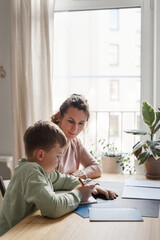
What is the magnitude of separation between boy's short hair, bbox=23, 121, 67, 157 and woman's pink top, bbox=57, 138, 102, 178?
65 centimetres

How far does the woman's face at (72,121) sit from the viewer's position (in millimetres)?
2160

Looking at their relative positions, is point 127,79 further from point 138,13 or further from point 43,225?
point 43,225

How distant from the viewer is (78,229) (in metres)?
1.25

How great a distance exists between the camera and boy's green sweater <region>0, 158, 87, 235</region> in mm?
1325

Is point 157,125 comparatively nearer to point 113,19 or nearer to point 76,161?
point 76,161

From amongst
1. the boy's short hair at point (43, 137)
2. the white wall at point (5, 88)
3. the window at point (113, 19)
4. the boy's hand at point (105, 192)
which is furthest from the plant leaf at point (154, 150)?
the white wall at point (5, 88)

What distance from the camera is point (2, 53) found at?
9.63ft

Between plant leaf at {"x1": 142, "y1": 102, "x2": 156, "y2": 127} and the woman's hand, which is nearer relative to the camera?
the woman's hand

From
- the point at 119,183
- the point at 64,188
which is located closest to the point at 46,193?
the point at 64,188

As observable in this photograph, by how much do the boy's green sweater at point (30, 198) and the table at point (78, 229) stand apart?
0.05 m

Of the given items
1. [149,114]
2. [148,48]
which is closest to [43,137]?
[149,114]

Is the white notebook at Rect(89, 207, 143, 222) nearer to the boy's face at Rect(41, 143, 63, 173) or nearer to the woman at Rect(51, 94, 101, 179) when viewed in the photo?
the boy's face at Rect(41, 143, 63, 173)

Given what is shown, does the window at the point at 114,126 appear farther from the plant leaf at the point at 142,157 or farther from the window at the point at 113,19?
the plant leaf at the point at 142,157

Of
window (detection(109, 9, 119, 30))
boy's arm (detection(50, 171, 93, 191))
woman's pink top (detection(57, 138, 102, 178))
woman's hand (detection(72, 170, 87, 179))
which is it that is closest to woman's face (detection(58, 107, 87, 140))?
woman's pink top (detection(57, 138, 102, 178))
